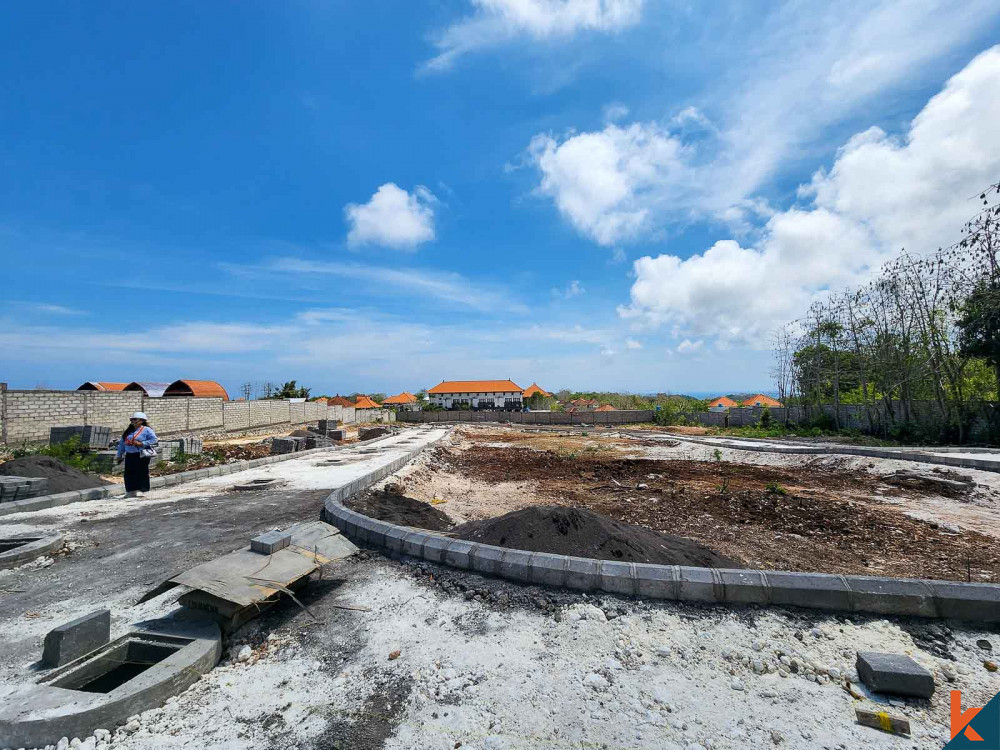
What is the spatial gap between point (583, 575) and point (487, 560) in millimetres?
912

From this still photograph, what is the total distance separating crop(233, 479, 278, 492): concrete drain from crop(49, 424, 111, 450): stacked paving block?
5637 mm

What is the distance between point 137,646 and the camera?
122 inches

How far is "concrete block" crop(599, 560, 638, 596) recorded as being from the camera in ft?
12.2

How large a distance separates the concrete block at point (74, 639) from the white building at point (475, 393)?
64796 millimetres

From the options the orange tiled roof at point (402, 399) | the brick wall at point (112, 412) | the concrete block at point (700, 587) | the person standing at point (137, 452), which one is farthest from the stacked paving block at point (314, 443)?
the orange tiled roof at point (402, 399)

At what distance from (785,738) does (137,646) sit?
400 cm

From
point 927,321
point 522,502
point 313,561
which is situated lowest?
point 522,502

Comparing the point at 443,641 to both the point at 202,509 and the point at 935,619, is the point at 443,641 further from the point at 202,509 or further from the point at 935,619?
the point at 202,509

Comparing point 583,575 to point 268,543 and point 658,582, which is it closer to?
point 658,582

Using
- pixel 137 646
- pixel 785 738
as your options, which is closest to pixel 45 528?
pixel 137 646

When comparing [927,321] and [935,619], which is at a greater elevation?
[927,321]

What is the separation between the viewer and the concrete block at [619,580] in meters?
3.73

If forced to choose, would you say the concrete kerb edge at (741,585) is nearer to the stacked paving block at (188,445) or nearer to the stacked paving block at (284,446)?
the stacked paving block at (188,445)

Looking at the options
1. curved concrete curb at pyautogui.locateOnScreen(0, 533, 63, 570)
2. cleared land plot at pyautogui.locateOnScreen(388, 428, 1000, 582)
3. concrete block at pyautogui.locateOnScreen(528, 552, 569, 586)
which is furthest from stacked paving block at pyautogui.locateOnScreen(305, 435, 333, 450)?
concrete block at pyautogui.locateOnScreen(528, 552, 569, 586)
